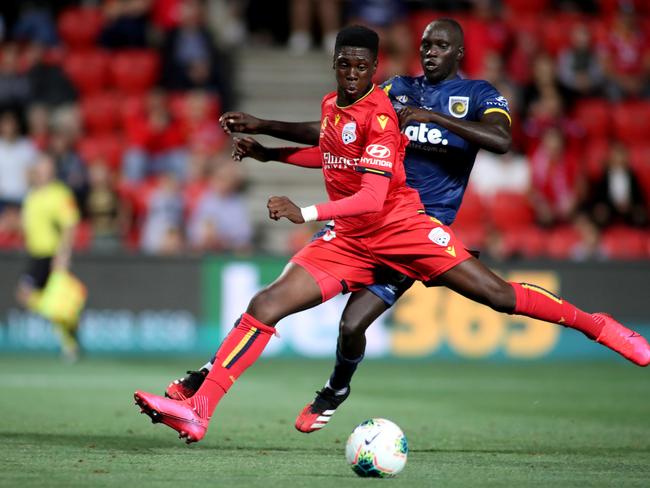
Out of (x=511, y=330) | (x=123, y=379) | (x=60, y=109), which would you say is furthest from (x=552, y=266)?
(x=60, y=109)

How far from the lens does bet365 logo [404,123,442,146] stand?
23.7ft

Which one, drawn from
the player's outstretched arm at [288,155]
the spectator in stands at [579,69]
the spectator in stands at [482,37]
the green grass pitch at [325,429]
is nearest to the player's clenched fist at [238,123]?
the player's outstretched arm at [288,155]

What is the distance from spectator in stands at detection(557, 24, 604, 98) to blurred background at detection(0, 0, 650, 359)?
0.10 ft

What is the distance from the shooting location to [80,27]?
1742 cm

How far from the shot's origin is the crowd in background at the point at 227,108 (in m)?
15.5

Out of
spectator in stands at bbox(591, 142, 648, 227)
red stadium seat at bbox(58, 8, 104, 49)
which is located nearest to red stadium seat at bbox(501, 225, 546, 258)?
spectator in stands at bbox(591, 142, 648, 227)

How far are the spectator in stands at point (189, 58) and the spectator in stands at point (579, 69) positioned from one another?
5214mm

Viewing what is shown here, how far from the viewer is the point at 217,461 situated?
6.62m

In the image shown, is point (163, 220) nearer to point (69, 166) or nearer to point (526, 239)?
point (69, 166)

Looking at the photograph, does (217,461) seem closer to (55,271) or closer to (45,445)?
(45,445)

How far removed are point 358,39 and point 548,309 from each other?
202cm

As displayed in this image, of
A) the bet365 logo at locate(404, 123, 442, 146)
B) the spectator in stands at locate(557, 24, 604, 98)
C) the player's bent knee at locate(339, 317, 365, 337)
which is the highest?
the bet365 logo at locate(404, 123, 442, 146)

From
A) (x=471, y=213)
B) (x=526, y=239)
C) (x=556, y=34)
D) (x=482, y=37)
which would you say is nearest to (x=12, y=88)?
(x=471, y=213)

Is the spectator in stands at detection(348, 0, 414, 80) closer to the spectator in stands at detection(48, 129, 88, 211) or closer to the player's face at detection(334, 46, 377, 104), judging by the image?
the spectator in stands at detection(48, 129, 88, 211)
